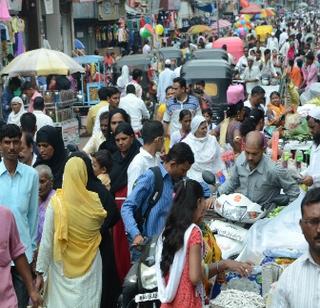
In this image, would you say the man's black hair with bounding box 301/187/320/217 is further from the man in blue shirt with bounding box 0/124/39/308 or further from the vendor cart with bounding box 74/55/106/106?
the vendor cart with bounding box 74/55/106/106

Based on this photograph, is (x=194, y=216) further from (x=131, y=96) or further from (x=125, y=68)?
(x=125, y=68)

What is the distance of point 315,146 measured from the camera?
747 centimetres

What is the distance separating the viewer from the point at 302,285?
11.6ft

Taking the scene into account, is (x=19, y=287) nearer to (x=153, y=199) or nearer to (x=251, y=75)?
(x=153, y=199)

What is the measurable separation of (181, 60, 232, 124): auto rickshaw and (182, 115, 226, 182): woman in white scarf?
26.5 ft

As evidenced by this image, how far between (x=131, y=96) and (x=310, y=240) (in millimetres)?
9565

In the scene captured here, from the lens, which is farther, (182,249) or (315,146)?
(315,146)

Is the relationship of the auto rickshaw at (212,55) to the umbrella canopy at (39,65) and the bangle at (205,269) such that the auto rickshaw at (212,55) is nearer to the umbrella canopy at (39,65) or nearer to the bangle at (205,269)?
the umbrella canopy at (39,65)

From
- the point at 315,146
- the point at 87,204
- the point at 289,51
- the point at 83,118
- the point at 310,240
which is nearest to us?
the point at 310,240

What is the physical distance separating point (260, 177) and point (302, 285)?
11.8 ft

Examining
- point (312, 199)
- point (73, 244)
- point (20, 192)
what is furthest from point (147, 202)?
point (312, 199)

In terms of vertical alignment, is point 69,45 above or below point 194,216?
below

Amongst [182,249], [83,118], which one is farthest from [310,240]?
[83,118]

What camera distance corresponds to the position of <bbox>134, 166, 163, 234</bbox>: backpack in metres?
6.35
